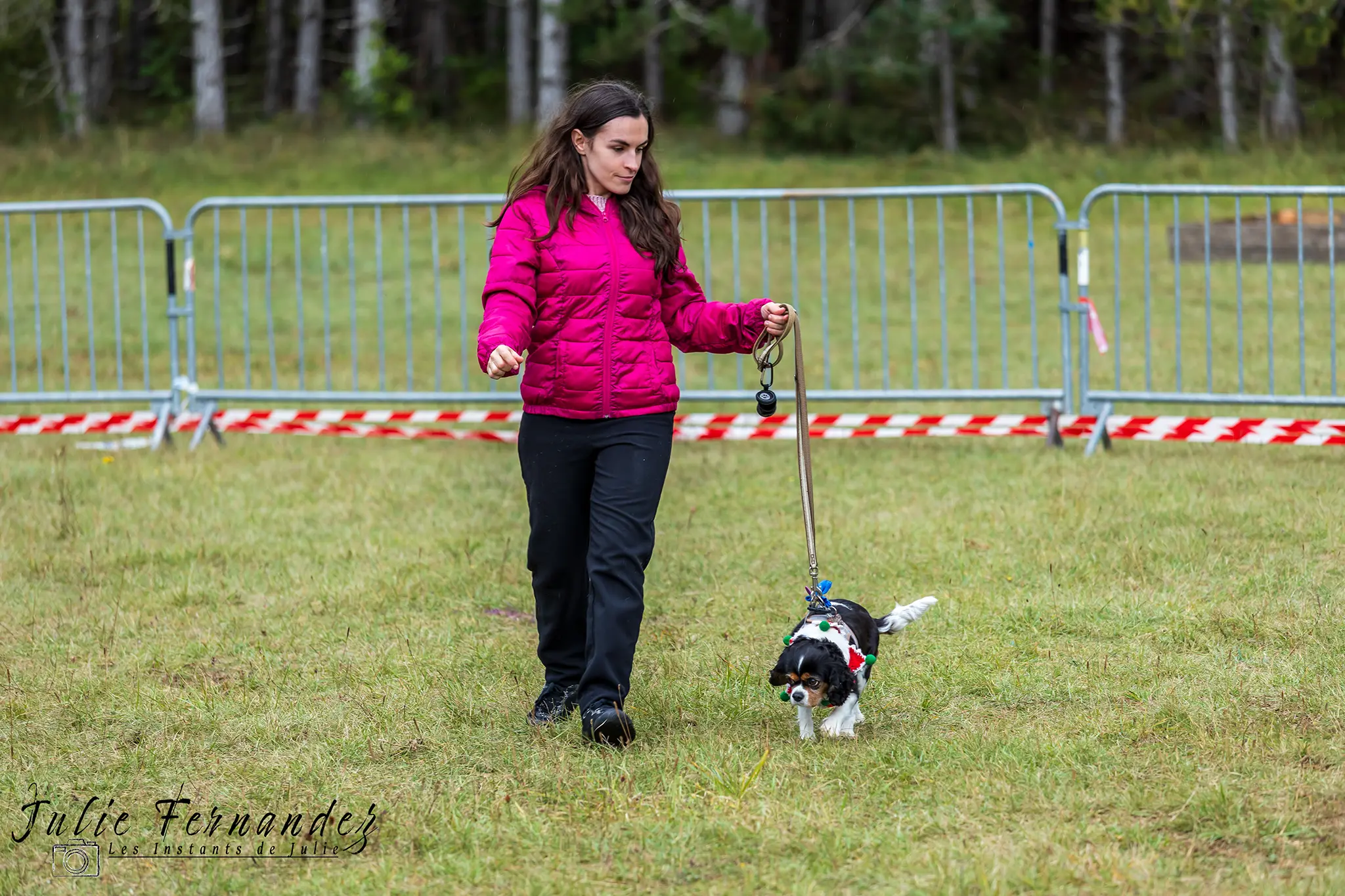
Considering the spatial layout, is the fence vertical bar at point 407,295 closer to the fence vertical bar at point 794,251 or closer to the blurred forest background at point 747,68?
the fence vertical bar at point 794,251

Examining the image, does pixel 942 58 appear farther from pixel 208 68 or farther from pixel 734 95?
pixel 208 68

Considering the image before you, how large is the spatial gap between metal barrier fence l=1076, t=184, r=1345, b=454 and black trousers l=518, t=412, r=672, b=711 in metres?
4.82

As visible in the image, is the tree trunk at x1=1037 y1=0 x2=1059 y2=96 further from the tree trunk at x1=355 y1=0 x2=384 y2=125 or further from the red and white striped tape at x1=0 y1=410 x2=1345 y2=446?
the red and white striped tape at x1=0 y1=410 x2=1345 y2=446

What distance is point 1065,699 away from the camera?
4891 millimetres

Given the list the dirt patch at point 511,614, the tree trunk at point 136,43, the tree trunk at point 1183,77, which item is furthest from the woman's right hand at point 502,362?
the tree trunk at point 136,43

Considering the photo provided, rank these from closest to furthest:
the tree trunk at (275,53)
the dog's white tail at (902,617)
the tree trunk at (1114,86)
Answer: the dog's white tail at (902,617)
the tree trunk at (1114,86)
the tree trunk at (275,53)

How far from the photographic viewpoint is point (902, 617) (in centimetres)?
492

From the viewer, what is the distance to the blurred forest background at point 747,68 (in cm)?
2644

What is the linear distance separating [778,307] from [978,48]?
2582 cm

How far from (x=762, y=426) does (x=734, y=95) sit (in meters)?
20.7

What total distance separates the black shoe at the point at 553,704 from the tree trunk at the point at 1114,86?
25069 millimetres

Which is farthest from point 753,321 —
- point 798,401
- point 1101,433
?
point 1101,433

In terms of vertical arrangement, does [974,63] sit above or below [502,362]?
above

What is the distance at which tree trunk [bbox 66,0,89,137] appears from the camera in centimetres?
3012
